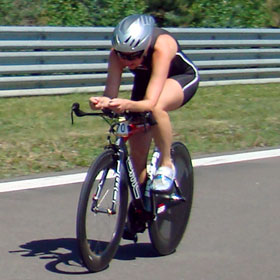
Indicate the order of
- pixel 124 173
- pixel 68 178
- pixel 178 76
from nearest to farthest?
pixel 124 173 < pixel 178 76 < pixel 68 178

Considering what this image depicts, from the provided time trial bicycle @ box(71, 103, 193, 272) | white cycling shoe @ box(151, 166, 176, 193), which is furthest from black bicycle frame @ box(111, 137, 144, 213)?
white cycling shoe @ box(151, 166, 176, 193)

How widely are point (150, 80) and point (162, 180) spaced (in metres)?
0.71

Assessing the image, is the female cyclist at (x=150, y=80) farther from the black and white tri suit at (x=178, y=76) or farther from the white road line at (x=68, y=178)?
the white road line at (x=68, y=178)

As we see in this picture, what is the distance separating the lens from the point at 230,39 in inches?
596

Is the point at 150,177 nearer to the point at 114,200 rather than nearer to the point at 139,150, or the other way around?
the point at 139,150

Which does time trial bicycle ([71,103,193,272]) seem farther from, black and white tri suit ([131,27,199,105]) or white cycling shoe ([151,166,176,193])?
black and white tri suit ([131,27,199,105])

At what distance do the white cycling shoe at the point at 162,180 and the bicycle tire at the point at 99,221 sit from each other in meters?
0.27

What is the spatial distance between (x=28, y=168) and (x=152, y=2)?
8.65 meters

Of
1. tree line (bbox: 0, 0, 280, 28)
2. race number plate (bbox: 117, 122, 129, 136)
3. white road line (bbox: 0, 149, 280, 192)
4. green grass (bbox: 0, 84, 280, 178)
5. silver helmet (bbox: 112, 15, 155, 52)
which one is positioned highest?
silver helmet (bbox: 112, 15, 155, 52)

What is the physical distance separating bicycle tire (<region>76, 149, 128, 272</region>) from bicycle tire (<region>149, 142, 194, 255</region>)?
43 cm

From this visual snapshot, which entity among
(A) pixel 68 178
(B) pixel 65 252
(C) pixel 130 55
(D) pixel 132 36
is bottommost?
(A) pixel 68 178

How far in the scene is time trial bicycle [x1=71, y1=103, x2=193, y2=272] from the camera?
503 centimetres

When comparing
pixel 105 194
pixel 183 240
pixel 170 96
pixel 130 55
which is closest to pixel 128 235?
pixel 105 194

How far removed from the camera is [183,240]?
6.22 meters
